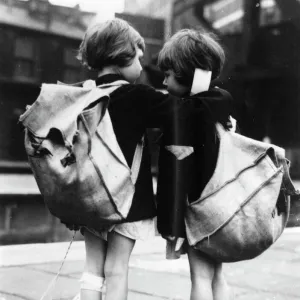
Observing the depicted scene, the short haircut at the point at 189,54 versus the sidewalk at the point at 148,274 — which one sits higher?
the short haircut at the point at 189,54

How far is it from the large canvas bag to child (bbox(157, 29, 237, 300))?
0.05 meters

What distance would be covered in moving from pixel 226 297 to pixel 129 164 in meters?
0.71

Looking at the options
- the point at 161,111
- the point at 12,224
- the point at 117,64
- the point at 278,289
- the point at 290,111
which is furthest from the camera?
the point at 290,111

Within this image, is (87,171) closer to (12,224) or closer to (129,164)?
(129,164)

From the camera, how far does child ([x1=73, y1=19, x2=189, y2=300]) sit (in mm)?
2162

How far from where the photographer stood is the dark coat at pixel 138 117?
2152 millimetres

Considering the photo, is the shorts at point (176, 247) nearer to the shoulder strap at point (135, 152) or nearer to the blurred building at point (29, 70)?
the shoulder strap at point (135, 152)

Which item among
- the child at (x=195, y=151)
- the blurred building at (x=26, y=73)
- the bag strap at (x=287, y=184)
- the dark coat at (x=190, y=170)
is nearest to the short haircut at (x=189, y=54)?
the child at (x=195, y=151)

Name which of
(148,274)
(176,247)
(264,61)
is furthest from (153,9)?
(176,247)

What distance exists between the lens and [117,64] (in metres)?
2.31

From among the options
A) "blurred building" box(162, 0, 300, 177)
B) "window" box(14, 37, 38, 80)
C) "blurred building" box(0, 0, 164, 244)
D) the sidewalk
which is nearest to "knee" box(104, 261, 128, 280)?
the sidewalk

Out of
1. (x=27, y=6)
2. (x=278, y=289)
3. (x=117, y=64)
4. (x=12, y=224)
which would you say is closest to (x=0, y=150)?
(x=12, y=224)

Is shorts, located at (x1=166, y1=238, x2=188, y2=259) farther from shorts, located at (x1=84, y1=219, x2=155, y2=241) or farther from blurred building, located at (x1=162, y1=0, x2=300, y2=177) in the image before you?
blurred building, located at (x1=162, y1=0, x2=300, y2=177)

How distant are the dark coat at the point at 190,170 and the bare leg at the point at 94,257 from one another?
0.27 meters
